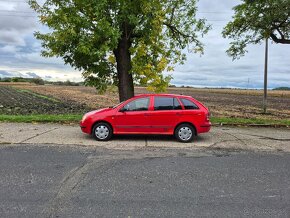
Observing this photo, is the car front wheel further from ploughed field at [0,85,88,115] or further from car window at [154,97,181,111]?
ploughed field at [0,85,88,115]

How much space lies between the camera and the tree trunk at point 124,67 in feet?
45.3

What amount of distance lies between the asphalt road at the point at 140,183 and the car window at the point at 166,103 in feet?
6.65

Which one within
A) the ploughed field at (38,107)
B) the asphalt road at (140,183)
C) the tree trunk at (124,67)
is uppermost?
the tree trunk at (124,67)

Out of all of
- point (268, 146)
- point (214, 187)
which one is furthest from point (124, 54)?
point (214, 187)

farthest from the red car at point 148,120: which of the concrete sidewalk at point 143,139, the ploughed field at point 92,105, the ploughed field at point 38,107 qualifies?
the ploughed field at point 38,107

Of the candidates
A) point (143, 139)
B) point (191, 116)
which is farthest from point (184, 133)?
point (143, 139)

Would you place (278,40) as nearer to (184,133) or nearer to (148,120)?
(184,133)

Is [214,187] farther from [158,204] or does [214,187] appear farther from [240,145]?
[240,145]

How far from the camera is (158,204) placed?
4.38 m

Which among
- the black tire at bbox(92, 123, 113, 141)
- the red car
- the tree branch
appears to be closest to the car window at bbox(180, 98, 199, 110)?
the red car

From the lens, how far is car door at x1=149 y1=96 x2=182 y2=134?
951cm

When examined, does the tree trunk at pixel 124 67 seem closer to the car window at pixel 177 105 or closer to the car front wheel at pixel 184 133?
the car window at pixel 177 105

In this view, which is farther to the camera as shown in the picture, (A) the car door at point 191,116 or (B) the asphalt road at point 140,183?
(A) the car door at point 191,116

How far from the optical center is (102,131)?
941 centimetres
